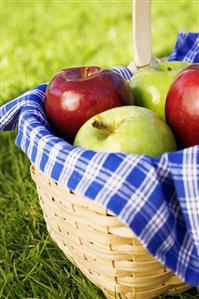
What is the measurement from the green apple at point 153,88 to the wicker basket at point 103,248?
0.97 feet

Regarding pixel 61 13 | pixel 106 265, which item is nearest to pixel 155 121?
pixel 106 265

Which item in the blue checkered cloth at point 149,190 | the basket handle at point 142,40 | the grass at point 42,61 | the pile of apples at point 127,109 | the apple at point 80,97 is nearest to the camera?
the blue checkered cloth at point 149,190

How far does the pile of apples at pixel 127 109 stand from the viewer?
108 centimetres

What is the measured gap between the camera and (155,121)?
113 centimetres

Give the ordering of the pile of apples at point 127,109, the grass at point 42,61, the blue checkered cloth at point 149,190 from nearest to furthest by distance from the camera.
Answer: the blue checkered cloth at point 149,190 → the pile of apples at point 127,109 → the grass at point 42,61

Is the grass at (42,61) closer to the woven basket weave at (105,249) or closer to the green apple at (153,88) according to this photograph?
the woven basket weave at (105,249)

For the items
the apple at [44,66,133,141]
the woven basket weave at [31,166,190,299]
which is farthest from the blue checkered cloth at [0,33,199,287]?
the apple at [44,66,133,141]

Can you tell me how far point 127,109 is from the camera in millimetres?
1142

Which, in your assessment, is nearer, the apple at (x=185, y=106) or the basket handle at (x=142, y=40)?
the apple at (x=185, y=106)

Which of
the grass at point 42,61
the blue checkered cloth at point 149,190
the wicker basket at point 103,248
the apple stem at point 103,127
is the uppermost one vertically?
the apple stem at point 103,127

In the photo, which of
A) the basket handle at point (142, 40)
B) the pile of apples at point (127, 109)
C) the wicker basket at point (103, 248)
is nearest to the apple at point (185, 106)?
the pile of apples at point (127, 109)

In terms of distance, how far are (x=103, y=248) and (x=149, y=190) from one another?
0.19 metres

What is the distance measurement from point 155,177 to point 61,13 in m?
2.48

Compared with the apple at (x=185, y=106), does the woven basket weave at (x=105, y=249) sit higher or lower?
lower
